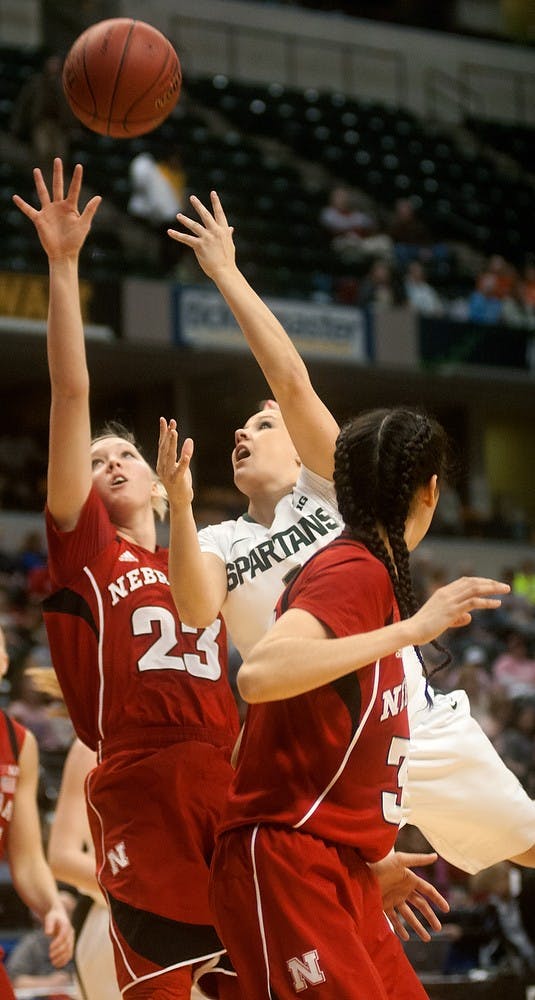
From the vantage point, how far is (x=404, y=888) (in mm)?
3131

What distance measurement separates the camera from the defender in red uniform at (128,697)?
3467 millimetres

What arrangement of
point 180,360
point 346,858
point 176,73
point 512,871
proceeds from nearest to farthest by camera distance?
point 346,858
point 176,73
point 512,871
point 180,360

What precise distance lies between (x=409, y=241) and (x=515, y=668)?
6.92 metres

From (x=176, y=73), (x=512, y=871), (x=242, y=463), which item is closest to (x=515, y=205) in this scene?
(x=512, y=871)

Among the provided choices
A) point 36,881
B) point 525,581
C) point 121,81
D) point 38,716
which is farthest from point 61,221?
point 525,581

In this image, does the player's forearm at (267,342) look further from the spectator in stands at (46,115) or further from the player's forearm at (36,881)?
the spectator in stands at (46,115)

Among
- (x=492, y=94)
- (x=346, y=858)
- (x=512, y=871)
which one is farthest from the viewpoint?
(x=492, y=94)

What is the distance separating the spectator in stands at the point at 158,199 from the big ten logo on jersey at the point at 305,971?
13.2 metres

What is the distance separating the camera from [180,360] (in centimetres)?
1728

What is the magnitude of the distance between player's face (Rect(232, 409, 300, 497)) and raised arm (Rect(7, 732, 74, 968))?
1127mm

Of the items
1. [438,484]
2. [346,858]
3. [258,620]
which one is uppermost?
[438,484]

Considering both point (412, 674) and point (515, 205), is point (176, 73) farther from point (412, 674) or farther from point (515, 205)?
point (515, 205)

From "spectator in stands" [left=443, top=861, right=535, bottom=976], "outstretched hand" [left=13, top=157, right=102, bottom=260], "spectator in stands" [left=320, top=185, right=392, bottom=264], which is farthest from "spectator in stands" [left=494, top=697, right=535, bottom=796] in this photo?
"spectator in stands" [left=320, top=185, right=392, bottom=264]

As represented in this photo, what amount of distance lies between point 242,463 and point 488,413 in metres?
17.9
